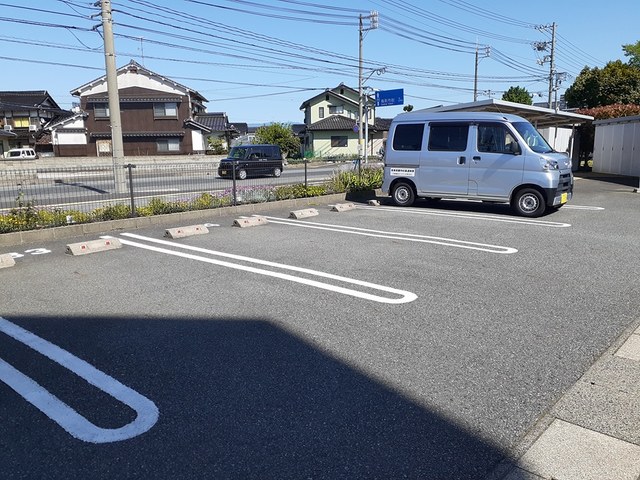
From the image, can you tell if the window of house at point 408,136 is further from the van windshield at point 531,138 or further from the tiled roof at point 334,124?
the tiled roof at point 334,124

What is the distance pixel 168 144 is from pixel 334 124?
16.1 metres

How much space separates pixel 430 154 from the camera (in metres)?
10.6

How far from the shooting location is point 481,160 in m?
9.92

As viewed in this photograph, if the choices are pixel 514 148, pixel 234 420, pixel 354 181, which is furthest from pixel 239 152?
pixel 234 420

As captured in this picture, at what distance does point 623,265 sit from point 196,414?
5.39 m

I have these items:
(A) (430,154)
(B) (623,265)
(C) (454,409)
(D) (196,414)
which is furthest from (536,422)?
(A) (430,154)

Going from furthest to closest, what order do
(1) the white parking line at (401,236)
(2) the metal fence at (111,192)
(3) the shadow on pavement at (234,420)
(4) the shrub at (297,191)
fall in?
(4) the shrub at (297,191) → (2) the metal fence at (111,192) → (1) the white parking line at (401,236) → (3) the shadow on pavement at (234,420)

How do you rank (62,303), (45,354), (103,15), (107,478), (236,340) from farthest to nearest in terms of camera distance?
(103,15), (62,303), (236,340), (45,354), (107,478)

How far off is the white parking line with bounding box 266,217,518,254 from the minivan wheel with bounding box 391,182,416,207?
9.91 feet

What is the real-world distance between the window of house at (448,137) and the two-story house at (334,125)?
3553 cm

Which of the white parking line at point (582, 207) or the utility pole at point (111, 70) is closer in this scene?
the white parking line at point (582, 207)

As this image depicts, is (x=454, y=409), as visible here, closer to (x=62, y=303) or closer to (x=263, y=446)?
(x=263, y=446)

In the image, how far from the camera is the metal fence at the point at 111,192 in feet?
28.2

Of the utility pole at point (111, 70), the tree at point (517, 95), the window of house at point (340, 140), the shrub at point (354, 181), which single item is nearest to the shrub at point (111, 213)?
the utility pole at point (111, 70)
